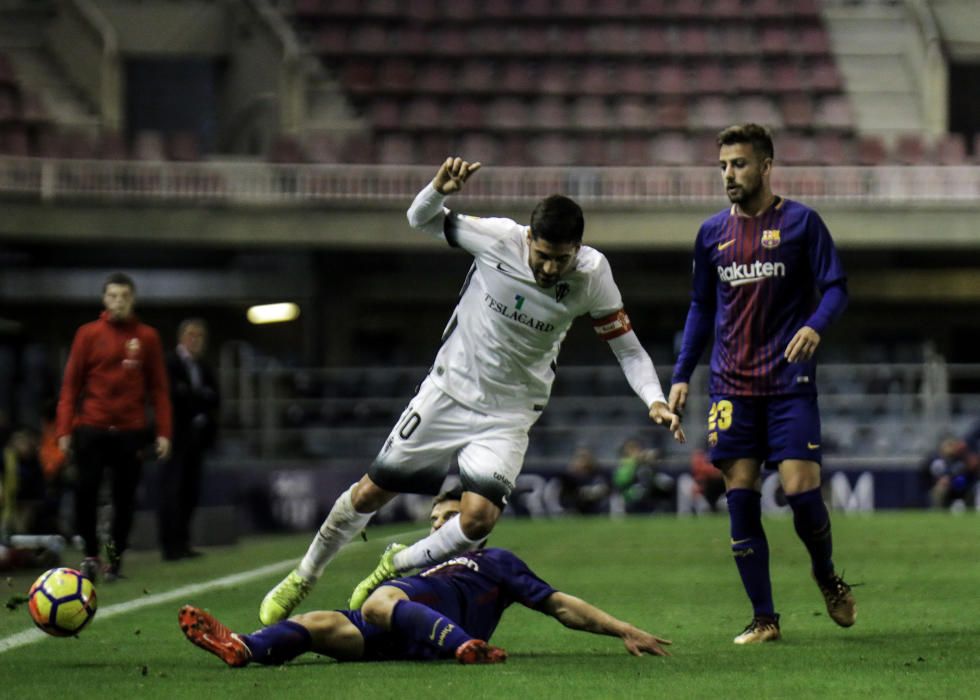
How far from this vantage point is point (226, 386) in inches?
933

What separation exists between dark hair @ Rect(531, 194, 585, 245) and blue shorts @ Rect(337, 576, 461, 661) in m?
1.39

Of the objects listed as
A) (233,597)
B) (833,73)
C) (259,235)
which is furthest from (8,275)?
(233,597)

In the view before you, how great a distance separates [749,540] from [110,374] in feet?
17.5

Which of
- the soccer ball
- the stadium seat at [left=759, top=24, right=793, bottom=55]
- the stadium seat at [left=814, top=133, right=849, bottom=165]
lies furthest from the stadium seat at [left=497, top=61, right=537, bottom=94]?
the soccer ball

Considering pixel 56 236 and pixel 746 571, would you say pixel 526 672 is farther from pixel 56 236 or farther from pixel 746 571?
pixel 56 236

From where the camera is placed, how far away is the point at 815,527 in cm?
702

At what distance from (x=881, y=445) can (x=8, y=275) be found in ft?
41.3

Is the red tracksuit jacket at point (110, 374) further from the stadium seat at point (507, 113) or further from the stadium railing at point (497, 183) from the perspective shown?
the stadium seat at point (507, 113)

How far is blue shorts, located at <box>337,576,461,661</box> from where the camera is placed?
6.12 metres

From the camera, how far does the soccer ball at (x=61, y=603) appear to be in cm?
660

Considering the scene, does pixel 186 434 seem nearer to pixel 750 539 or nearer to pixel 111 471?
pixel 111 471

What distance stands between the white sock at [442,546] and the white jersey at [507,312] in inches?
21.7

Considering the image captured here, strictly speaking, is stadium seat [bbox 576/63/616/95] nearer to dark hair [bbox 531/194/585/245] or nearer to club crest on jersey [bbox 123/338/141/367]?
club crest on jersey [bbox 123/338/141/367]

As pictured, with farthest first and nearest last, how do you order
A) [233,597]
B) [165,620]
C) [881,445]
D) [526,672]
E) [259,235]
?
[259,235] → [881,445] → [233,597] → [165,620] → [526,672]
